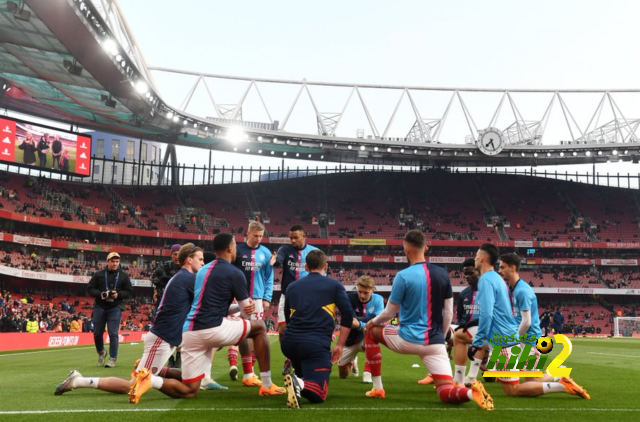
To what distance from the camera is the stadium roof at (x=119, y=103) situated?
27.5 meters

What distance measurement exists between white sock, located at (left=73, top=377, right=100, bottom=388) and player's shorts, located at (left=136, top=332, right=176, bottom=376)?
66 centimetres

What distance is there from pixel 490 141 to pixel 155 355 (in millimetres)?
46794

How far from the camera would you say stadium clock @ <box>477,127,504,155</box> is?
168 feet

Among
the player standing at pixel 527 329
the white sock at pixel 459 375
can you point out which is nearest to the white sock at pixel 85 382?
the white sock at pixel 459 375

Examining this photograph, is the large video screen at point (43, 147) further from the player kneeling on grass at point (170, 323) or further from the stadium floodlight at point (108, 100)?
the player kneeling on grass at point (170, 323)

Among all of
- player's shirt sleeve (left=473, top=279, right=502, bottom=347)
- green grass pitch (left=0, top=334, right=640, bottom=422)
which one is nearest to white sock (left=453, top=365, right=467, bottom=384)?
green grass pitch (left=0, top=334, right=640, bottom=422)

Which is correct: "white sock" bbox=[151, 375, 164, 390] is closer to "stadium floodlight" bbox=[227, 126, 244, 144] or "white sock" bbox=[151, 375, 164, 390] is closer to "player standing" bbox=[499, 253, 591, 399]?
"player standing" bbox=[499, 253, 591, 399]

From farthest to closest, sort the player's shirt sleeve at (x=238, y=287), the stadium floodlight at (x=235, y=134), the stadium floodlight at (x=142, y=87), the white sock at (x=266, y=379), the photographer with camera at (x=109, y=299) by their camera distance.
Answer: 1. the stadium floodlight at (x=235, y=134)
2. the stadium floodlight at (x=142, y=87)
3. the photographer with camera at (x=109, y=299)
4. the white sock at (x=266, y=379)
5. the player's shirt sleeve at (x=238, y=287)

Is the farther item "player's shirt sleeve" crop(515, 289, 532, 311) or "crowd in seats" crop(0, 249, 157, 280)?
"crowd in seats" crop(0, 249, 157, 280)

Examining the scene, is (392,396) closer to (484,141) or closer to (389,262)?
(484,141)

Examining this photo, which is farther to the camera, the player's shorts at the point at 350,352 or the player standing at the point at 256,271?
the player's shorts at the point at 350,352

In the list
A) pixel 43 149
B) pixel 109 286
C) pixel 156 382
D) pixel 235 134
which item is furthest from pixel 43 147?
pixel 156 382

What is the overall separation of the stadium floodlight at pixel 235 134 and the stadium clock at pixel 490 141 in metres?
19.6

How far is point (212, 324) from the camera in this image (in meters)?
7.35
